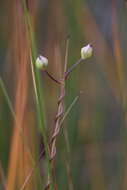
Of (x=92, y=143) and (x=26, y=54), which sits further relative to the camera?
(x=92, y=143)

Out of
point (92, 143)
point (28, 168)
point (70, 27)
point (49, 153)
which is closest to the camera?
point (49, 153)

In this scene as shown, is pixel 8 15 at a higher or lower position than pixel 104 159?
higher

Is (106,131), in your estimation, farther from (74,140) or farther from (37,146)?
(37,146)

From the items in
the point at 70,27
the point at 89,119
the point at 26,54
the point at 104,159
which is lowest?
the point at 104,159

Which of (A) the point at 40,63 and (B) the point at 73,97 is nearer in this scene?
(A) the point at 40,63

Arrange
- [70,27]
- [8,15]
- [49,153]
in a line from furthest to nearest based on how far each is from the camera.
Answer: [8,15] < [70,27] < [49,153]

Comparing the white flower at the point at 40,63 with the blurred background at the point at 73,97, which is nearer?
the white flower at the point at 40,63

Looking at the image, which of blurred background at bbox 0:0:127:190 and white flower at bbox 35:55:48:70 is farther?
blurred background at bbox 0:0:127:190

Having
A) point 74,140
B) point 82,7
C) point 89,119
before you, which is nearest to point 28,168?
point 74,140
